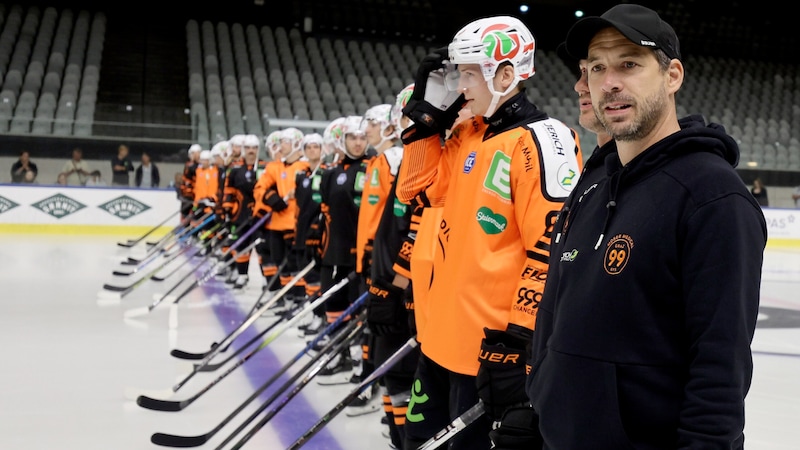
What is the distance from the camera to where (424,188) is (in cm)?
260

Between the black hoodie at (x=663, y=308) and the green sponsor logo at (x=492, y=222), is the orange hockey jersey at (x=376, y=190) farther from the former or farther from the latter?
the black hoodie at (x=663, y=308)

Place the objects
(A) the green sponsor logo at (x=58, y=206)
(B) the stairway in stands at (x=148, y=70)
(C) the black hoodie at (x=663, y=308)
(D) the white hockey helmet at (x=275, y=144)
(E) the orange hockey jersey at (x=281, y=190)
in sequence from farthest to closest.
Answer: (B) the stairway in stands at (x=148, y=70) < (A) the green sponsor logo at (x=58, y=206) < (D) the white hockey helmet at (x=275, y=144) < (E) the orange hockey jersey at (x=281, y=190) < (C) the black hoodie at (x=663, y=308)

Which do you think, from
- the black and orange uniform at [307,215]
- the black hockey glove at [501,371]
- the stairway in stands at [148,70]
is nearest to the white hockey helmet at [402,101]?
the black hockey glove at [501,371]

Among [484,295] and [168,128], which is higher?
[168,128]

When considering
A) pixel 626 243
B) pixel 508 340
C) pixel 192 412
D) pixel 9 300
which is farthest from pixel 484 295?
pixel 9 300

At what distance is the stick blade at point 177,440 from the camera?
10.7ft

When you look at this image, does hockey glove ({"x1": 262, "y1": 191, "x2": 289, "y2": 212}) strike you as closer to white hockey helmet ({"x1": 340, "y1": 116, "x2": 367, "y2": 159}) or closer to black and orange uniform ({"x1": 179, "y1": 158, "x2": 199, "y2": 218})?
white hockey helmet ({"x1": 340, "y1": 116, "x2": 367, "y2": 159})

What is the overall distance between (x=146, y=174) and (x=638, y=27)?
12.9 m

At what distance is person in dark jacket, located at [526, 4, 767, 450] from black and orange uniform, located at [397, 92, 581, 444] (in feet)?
1.91

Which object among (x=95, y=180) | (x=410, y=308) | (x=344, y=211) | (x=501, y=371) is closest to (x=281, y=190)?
(x=344, y=211)

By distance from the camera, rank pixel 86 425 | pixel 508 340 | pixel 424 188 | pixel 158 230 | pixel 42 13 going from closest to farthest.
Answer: pixel 508 340
pixel 424 188
pixel 86 425
pixel 158 230
pixel 42 13

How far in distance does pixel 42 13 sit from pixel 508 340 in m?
19.4

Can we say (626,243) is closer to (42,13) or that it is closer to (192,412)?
(192,412)

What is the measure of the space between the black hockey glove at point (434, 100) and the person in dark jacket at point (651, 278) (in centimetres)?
110
